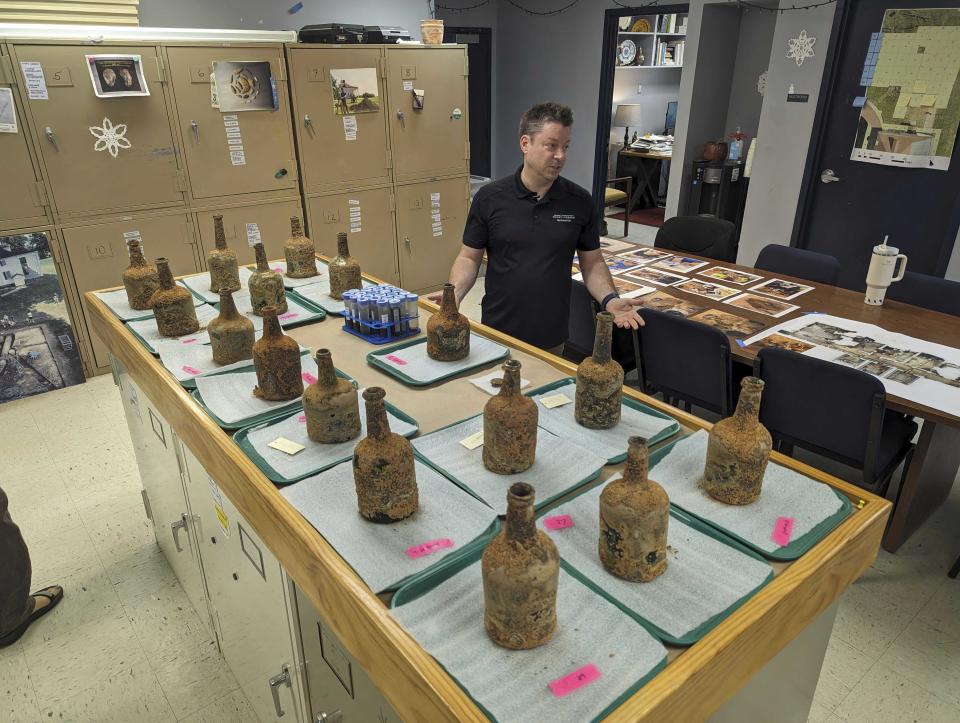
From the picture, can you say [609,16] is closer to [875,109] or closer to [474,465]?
[875,109]

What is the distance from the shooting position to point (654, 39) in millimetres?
7504

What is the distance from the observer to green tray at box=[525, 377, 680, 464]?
131 centimetres

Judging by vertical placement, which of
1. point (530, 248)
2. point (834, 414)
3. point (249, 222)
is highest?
point (530, 248)

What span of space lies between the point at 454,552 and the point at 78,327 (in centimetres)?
367

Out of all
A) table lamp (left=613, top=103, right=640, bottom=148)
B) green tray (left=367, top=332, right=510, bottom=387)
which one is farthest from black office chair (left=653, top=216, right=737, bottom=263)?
table lamp (left=613, top=103, right=640, bottom=148)

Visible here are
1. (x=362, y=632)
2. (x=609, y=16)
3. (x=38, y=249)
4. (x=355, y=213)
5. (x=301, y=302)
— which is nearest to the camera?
(x=362, y=632)

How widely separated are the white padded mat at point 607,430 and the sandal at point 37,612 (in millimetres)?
1928

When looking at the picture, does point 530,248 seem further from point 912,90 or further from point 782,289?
point 912,90

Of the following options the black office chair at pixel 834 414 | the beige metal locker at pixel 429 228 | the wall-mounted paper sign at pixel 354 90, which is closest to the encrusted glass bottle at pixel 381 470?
the black office chair at pixel 834 414

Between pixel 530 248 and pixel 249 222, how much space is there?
260 centimetres

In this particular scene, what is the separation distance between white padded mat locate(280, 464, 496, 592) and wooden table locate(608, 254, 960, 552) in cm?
156

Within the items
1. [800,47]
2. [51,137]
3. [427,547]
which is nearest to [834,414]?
[427,547]

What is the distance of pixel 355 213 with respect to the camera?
4688mm

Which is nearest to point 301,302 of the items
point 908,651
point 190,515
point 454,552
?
point 190,515
